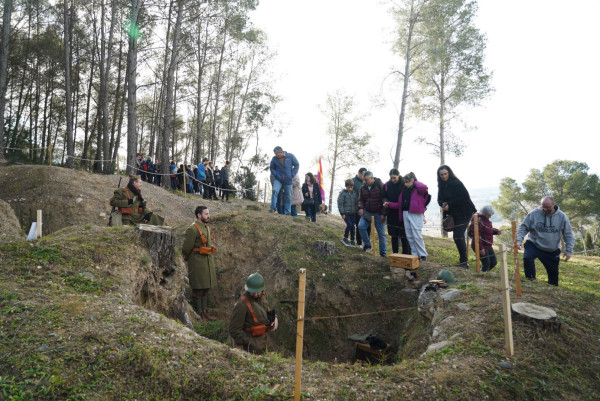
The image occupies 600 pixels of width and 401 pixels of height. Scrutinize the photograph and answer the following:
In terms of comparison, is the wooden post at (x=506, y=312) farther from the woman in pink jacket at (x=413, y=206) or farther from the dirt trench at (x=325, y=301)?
the woman in pink jacket at (x=413, y=206)

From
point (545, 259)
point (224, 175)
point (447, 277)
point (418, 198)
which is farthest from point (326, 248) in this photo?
point (224, 175)

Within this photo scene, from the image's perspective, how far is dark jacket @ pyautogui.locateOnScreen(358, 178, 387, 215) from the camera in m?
7.75

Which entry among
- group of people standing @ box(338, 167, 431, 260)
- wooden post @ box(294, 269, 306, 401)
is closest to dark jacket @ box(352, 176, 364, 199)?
group of people standing @ box(338, 167, 431, 260)

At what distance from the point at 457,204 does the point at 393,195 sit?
132 centimetres

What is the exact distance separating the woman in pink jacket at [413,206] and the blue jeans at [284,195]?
3.81 metres

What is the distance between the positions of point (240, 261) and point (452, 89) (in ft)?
53.4

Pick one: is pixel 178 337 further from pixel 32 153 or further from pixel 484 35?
pixel 32 153

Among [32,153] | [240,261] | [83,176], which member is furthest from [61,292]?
[32,153]

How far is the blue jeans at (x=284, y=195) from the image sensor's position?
10.1m

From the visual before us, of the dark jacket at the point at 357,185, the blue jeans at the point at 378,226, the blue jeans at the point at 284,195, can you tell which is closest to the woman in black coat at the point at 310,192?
the blue jeans at the point at 284,195

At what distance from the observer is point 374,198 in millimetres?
7777

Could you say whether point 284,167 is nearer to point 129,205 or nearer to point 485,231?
point 129,205

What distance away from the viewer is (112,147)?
23.3m

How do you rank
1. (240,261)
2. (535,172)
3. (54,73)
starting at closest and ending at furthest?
(240,261) → (54,73) → (535,172)
